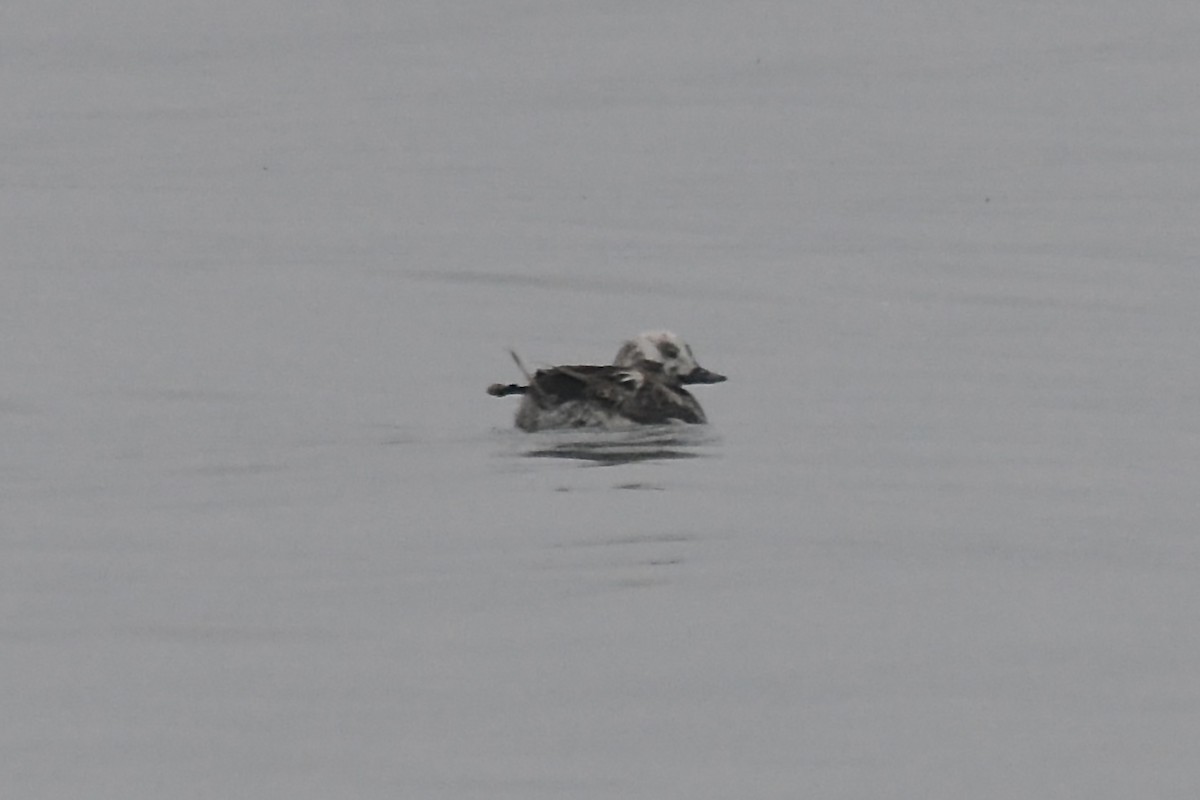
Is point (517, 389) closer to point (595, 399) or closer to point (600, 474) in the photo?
point (595, 399)

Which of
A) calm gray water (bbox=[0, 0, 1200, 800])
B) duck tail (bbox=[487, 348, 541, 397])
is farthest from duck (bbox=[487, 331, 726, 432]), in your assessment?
calm gray water (bbox=[0, 0, 1200, 800])

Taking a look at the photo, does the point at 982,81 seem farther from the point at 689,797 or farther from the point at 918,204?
the point at 689,797

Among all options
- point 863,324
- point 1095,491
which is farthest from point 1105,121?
point 1095,491

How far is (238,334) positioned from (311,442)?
183 inches

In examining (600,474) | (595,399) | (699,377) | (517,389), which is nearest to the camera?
(600,474)

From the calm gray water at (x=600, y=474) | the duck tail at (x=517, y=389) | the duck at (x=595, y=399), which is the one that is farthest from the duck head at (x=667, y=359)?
the duck tail at (x=517, y=389)

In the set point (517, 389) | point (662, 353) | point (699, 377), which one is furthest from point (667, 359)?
point (517, 389)

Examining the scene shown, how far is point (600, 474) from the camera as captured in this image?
548 inches

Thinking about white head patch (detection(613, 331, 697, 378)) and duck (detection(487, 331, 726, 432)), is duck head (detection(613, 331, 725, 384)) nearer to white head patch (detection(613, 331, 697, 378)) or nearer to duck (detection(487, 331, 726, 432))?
white head patch (detection(613, 331, 697, 378))

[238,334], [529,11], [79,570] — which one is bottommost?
[79,570]

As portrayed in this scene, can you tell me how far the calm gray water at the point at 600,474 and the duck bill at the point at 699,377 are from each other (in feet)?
0.54

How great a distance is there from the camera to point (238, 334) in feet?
64.8

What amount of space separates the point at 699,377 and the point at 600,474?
245 centimetres

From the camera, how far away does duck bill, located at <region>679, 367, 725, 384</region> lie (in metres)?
16.3
